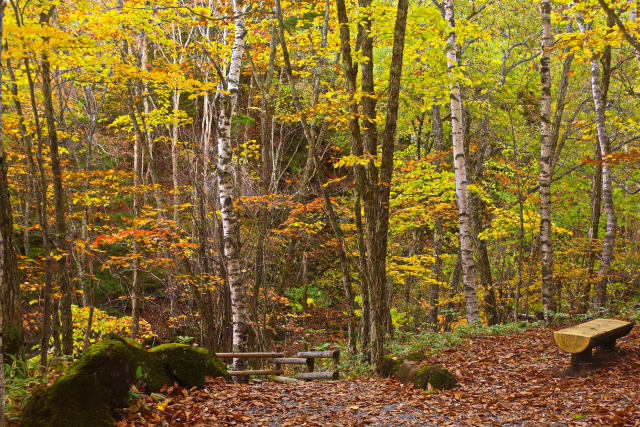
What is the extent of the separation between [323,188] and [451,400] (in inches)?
151

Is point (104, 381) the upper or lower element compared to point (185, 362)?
upper

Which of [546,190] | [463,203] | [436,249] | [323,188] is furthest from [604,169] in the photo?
[323,188]

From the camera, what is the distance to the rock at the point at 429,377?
20.1 feet

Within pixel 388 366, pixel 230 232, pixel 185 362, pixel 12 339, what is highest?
pixel 230 232

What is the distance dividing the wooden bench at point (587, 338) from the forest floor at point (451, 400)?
0.70ft

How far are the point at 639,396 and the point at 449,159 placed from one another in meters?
12.7

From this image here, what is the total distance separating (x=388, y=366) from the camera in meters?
7.29

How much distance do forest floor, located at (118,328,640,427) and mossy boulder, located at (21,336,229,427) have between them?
0.21 metres

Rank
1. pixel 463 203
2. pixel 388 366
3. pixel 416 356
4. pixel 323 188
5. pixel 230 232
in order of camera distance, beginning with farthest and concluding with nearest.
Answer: pixel 463 203 → pixel 230 232 → pixel 323 188 → pixel 416 356 → pixel 388 366

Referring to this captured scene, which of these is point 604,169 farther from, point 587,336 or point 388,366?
point 388,366

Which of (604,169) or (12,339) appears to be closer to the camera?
(12,339)

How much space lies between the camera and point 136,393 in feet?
15.3

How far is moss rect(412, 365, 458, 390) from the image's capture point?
6.12 metres

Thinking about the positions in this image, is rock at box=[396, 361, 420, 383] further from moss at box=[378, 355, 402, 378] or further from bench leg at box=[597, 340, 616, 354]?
bench leg at box=[597, 340, 616, 354]
